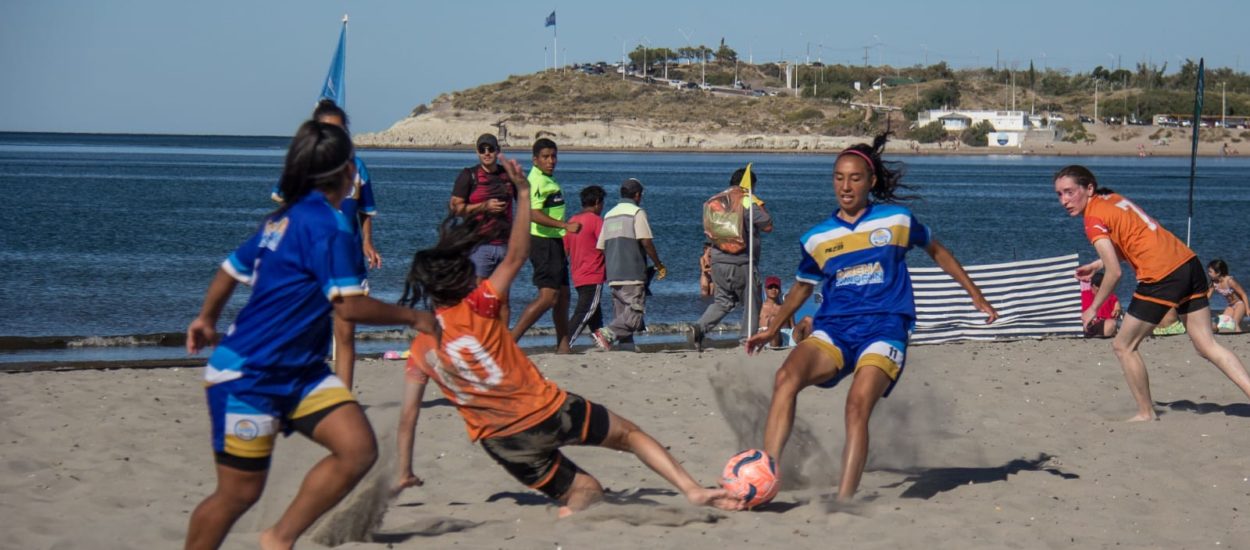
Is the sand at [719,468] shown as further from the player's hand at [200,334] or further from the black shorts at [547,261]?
the player's hand at [200,334]

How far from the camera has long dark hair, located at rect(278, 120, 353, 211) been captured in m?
4.68

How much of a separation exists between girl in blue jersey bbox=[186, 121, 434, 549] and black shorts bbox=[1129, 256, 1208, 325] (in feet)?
18.2

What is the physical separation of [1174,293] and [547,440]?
4706mm

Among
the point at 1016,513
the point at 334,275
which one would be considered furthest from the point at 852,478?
the point at 334,275

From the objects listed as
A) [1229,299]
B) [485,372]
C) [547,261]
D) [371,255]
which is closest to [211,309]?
[485,372]

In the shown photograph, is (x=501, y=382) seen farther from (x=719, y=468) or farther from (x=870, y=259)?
(x=719, y=468)

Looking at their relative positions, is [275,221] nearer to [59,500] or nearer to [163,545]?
[163,545]

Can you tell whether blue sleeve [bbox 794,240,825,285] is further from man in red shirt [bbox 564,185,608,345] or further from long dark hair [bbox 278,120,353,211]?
man in red shirt [bbox 564,185,608,345]

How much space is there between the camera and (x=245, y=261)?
15.4 feet

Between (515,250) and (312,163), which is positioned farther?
(515,250)

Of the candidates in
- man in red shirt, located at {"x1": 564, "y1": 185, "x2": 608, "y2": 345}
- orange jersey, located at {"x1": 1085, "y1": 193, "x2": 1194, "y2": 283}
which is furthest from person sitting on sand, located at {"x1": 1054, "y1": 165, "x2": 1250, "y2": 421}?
man in red shirt, located at {"x1": 564, "y1": 185, "x2": 608, "y2": 345}

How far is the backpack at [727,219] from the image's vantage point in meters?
12.6

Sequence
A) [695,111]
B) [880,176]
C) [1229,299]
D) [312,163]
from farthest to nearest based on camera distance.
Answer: [695,111] → [1229,299] → [880,176] → [312,163]

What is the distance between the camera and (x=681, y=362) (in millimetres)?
11375
